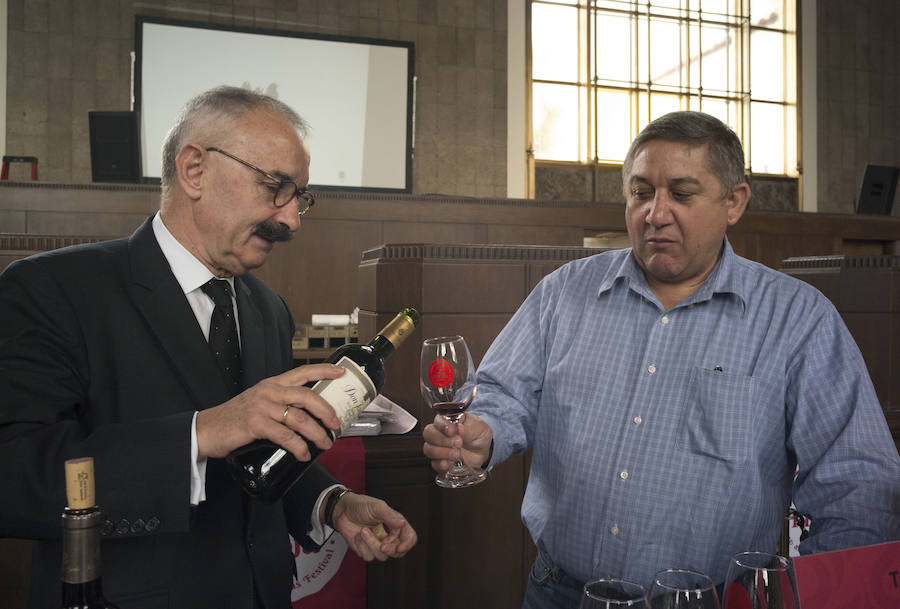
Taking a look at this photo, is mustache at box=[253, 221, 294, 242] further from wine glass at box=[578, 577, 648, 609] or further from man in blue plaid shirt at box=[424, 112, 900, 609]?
wine glass at box=[578, 577, 648, 609]

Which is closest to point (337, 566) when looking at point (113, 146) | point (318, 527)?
point (318, 527)

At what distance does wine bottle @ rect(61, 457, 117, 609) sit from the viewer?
0.73 metres

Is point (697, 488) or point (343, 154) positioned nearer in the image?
point (697, 488)

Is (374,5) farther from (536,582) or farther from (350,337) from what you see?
Answer: (536,582)

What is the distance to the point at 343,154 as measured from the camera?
8.72 meters

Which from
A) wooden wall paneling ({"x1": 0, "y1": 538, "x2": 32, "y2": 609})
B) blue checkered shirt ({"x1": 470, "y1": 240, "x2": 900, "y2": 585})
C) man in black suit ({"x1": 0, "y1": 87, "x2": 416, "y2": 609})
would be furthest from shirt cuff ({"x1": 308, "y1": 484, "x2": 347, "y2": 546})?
wooden wall paneling ({"x1": 0, "y1": 538, "x2": 32, "y2": 609})

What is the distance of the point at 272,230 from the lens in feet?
4.74

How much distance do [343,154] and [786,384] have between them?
771 centimetres

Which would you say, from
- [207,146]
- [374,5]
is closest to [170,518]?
[207,146]

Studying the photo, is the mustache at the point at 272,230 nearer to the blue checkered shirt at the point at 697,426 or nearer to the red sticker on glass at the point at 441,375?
the red sticker on glass at the point at 441,375

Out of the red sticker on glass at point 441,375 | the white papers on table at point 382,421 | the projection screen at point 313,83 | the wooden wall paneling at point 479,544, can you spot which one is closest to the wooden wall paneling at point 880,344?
the wooden wall paneling at point 479,544

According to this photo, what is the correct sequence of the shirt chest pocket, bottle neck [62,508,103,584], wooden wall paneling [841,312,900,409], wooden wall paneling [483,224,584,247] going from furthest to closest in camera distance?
wooden wall paneling [483,224,584,247] → wooden wall paneling [841,312,900,409] → the shirt chest pocket → bottle neck [62,508,103,584]

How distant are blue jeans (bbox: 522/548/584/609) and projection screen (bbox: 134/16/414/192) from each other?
714 centimetres

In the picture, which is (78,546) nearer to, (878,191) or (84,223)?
(84,223)
